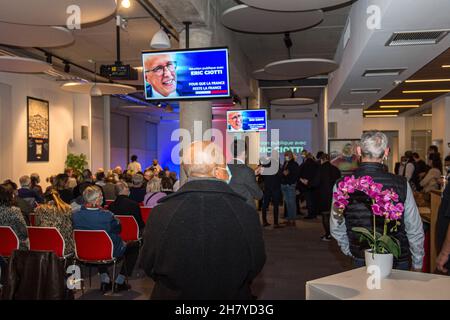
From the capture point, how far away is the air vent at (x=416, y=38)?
16.9ft

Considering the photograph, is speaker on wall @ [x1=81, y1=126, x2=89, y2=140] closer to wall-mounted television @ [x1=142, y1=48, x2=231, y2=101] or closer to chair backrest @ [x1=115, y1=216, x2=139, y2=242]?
wall-mounted television @ [x1=142, y1=48, x2=231, y2=101]

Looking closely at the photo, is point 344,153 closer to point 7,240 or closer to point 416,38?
point 416,38

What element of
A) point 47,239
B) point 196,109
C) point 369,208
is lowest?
point 47,239

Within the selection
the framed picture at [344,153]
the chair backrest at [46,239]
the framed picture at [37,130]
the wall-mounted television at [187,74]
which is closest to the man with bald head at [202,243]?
the chair backrest at [46,239]

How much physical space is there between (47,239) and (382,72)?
613 cm

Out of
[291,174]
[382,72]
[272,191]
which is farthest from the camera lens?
[291,174]

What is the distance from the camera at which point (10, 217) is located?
418cm

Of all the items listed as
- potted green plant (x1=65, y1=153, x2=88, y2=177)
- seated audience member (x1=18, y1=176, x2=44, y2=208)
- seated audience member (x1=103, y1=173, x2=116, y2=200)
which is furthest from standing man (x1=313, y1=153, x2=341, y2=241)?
potted green plant (x1=65, y1=153, x2=88, y2=177)

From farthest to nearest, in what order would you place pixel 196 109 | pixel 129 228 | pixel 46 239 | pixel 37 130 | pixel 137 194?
pixel 37 130
pixel 137 194
pixel 196 109
pixel 129 228
pixel 46 239

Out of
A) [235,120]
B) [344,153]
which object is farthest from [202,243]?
[344,153]

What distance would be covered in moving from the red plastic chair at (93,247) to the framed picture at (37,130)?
271 inches

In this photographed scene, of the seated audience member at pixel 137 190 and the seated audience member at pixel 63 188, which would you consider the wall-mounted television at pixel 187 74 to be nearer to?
the seated audience member at pixel 137 190

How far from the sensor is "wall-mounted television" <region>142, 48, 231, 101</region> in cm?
539

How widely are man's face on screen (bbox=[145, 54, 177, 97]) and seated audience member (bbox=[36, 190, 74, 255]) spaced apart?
1.96m
